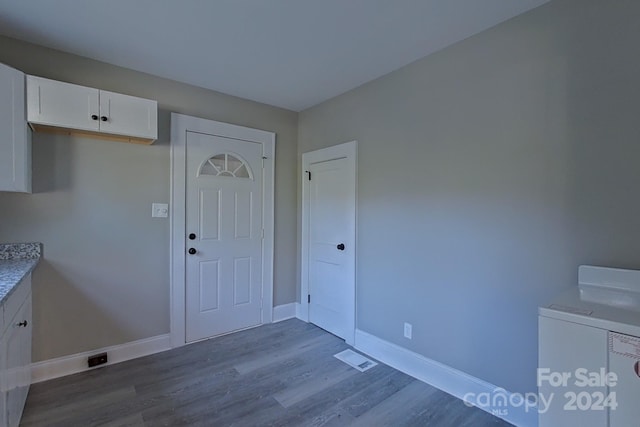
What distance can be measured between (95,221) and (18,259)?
53 cm

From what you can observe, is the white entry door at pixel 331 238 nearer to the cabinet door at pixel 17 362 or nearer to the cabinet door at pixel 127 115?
the cabinet door at pixel 127 115

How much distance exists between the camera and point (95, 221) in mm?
2512

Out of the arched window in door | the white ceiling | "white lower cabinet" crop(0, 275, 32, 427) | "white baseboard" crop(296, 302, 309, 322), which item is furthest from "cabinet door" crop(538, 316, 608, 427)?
the arched window in door

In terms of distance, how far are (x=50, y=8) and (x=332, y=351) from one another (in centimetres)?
329

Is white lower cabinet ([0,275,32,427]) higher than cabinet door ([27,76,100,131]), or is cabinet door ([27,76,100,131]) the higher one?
cabinet door ([27,76,100,131])

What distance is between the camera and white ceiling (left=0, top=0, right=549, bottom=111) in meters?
1.84

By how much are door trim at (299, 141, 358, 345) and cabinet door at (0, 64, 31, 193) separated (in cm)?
241

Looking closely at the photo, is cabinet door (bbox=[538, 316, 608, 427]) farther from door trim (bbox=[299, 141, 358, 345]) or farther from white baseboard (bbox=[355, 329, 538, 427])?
door trim (bbox=[299, 141, 358, 345])

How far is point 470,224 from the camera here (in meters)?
2.13

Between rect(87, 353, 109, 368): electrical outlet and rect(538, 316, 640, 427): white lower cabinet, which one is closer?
rect(538, 316, 640, 427): white lower cabinet

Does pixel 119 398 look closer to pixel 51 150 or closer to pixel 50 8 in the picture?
pixel 51 150

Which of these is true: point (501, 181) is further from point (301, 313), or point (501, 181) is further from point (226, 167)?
point (301, 313)

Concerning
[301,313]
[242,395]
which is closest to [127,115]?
[242,395]

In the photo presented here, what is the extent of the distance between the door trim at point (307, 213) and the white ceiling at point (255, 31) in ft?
2.30
